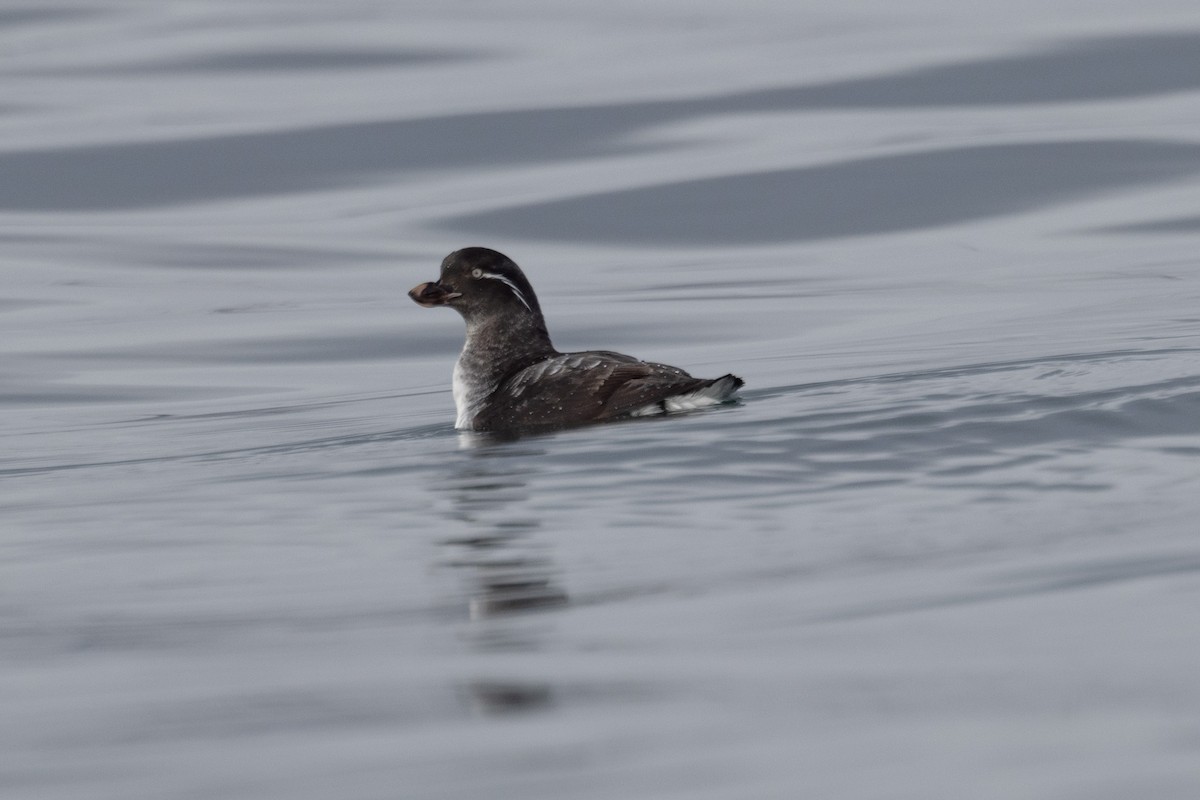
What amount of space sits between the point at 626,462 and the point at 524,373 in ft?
6.39

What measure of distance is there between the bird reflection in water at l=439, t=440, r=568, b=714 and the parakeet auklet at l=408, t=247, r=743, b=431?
751 mm

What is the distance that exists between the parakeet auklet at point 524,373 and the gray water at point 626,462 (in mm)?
254

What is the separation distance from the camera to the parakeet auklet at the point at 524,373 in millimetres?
9125

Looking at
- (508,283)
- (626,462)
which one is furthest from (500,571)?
(508,283)

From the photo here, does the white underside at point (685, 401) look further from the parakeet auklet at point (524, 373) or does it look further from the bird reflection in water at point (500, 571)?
the bird reflection in water at point (500, 571)

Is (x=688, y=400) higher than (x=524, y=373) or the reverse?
the reverse

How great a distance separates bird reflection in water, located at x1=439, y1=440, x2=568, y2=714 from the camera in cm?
477

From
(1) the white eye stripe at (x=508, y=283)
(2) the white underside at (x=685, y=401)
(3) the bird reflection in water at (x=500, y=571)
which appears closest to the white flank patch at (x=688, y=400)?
(2) the white underside at (x=685, y=401)

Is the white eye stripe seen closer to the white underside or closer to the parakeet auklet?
the parakeet auklet

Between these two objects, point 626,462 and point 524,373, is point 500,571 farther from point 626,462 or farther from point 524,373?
point 524,373

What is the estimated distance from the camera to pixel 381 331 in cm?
1525

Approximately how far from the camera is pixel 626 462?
7938 mm

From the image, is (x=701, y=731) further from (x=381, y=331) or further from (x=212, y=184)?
(x=212, y=184)

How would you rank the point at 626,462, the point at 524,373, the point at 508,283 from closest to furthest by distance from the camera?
the point at 626,462 < the point at 524,373 < the point at 508,283
